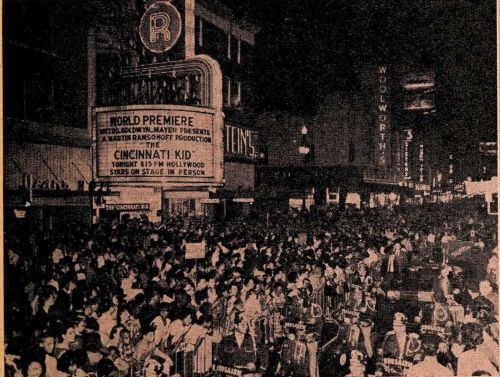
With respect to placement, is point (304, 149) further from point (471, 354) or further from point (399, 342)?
point (471, 354)

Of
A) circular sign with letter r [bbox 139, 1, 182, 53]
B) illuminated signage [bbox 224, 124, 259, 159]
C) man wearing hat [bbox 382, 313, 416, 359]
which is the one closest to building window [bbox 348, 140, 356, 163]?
illuminated signage [bbox 224, 124, 259, 159]

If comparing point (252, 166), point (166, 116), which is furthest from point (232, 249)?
point (166, 116)

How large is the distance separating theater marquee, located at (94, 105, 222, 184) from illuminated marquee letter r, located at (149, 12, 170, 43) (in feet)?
2.00

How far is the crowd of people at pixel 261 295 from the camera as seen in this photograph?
4.80 meters

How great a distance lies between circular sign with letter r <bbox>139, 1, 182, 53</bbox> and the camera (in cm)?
516

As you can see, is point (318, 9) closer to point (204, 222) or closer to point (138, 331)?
point (204, 222)

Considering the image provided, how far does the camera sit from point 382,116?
16.3ft

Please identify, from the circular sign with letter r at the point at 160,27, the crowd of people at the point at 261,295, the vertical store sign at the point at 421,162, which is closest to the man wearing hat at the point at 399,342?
the crowd of people at the point at 261,295

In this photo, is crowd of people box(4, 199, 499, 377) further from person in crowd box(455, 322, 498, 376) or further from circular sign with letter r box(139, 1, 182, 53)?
circular sign with letter r box(139, 1, 182, 53)

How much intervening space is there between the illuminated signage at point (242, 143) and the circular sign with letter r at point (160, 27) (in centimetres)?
96

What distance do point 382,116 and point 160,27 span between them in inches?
80.2

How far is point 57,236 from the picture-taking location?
5.04 m

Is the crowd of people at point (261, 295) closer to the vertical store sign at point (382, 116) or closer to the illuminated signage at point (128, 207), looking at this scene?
the illuminated signage at point (128, 207)

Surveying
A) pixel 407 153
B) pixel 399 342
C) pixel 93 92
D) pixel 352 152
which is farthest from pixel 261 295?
pixel 93 92
